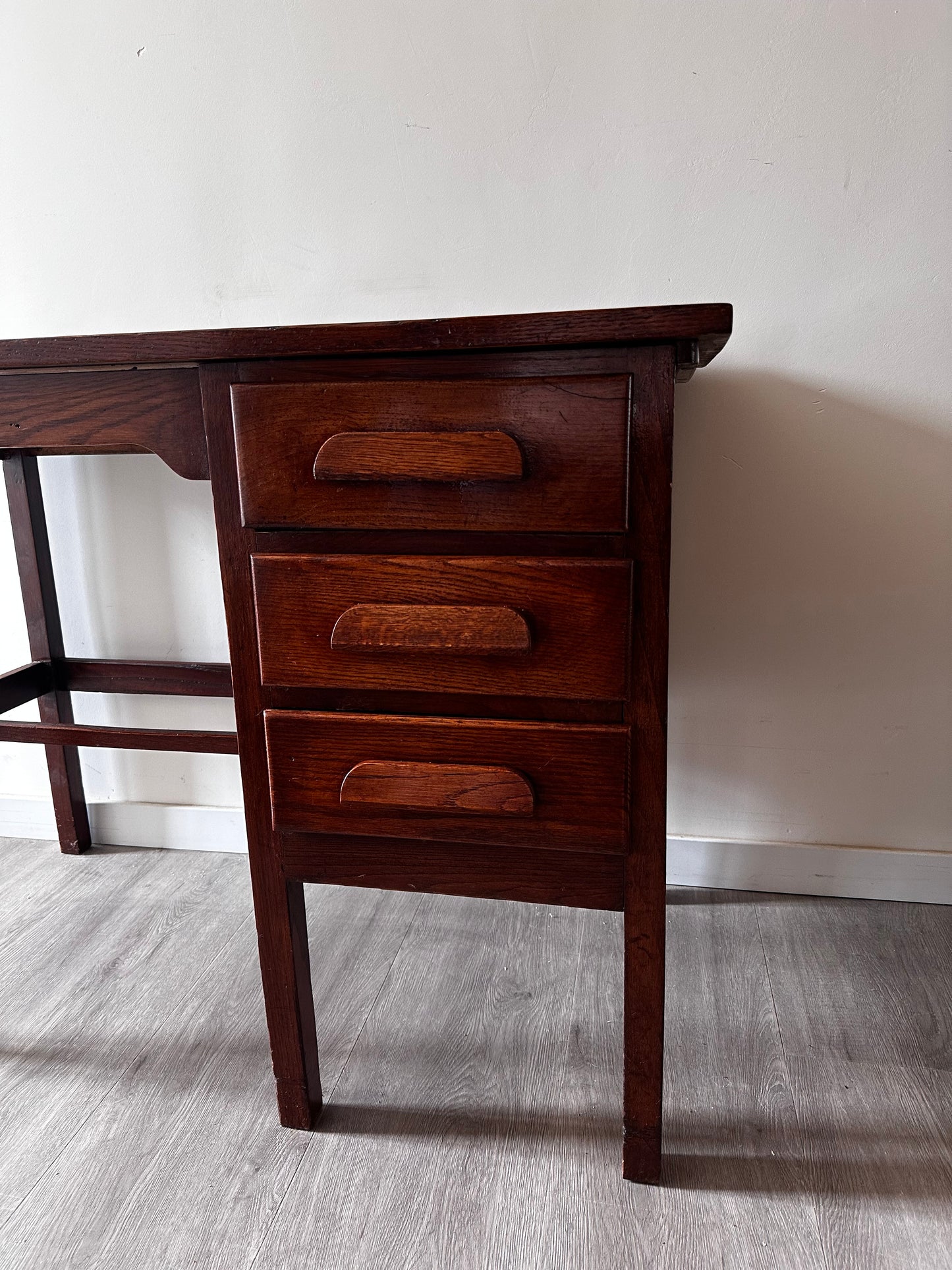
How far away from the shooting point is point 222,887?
56.8 inches

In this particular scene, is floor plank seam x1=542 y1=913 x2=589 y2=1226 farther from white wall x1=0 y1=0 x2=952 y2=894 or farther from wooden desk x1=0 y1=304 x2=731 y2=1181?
white wall x1=0 y1=0 x2=952 y2=894

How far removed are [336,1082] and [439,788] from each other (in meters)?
0.45

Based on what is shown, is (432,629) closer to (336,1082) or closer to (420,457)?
(420,457)

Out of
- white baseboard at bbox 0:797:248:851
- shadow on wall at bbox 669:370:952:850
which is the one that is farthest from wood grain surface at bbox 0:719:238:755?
shadow on wall at bbox 669:370:952:850

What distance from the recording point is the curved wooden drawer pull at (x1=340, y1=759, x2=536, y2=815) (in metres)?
0.79

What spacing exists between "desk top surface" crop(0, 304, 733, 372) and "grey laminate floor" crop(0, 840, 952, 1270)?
31.2 inches

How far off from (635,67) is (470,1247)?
4.59 ft

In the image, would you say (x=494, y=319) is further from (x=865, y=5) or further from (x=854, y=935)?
(x=854, y=935)

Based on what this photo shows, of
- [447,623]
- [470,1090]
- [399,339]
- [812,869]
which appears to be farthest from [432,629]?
[812,869]

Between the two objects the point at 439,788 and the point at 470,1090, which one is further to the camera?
the point at 470,1090

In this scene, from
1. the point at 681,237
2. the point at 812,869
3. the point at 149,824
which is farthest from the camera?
the point at 149,824

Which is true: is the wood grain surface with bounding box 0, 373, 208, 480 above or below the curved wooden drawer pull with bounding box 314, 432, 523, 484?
above

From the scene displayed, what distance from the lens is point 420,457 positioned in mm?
743

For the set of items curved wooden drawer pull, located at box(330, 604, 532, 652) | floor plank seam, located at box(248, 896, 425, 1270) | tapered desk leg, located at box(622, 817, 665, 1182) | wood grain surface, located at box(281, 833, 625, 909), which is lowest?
floor plank seam, located at box(248, 896, 425, 1270)
